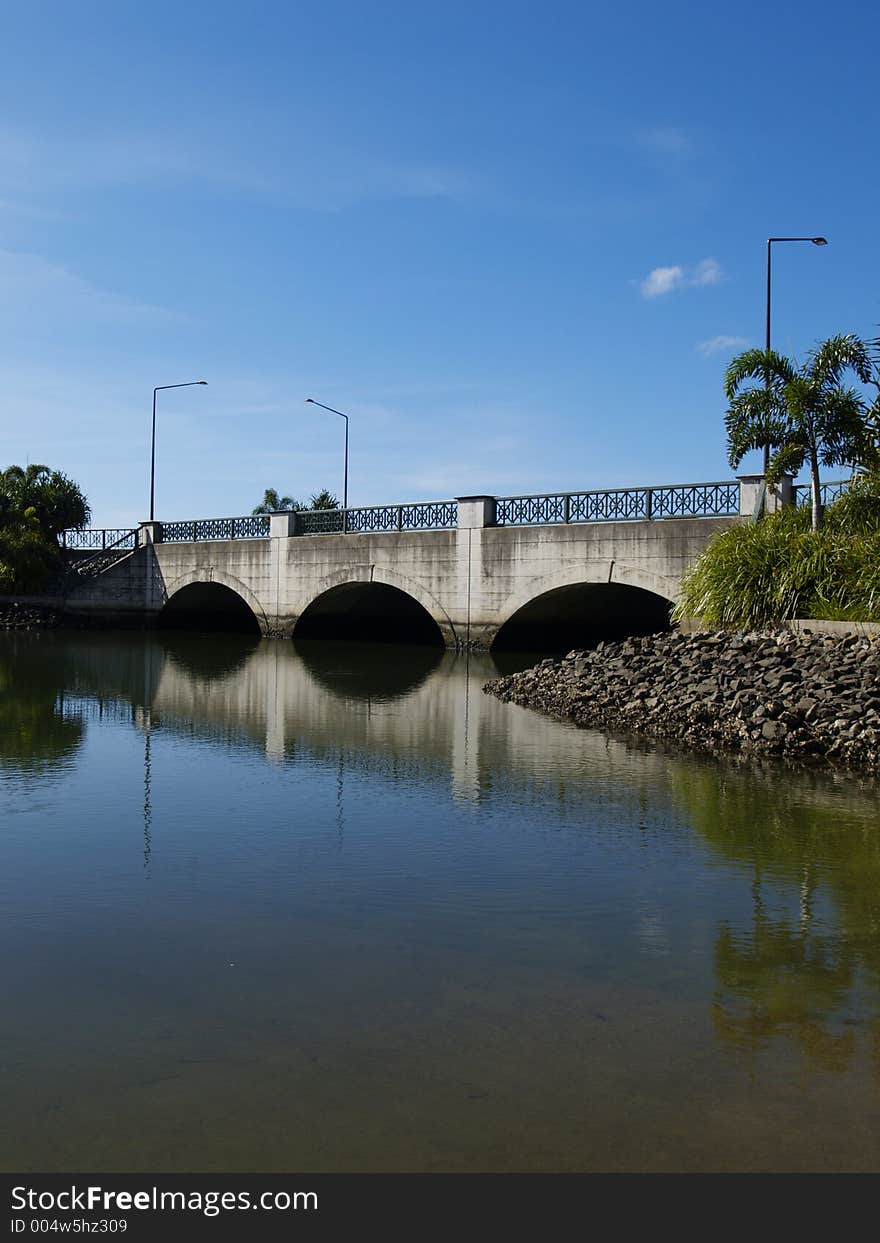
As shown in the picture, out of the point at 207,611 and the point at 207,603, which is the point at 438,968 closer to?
the point at 207,603

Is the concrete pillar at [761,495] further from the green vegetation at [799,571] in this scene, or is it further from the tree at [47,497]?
the tree at [47,497]

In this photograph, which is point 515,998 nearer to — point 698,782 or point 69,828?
point 69,828

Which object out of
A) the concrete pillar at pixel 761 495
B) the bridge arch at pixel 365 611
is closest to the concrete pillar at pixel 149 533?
the bridge arch at pixel 365 611

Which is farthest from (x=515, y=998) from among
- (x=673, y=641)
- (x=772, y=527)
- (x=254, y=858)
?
(x=772, y=527)

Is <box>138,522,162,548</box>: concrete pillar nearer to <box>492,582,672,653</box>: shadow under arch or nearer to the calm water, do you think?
<box>492,582,672,653</box>: shadow under arch

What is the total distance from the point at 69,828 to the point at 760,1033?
5.98 metres

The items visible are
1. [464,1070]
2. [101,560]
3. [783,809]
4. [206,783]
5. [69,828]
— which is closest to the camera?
[464,1070]

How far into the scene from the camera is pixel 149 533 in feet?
144

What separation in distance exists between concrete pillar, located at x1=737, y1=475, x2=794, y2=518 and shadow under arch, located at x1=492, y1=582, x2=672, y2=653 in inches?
186

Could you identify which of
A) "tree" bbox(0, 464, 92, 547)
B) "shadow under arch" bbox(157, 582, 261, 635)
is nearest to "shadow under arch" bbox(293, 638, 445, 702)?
"shadow under arch" bbox(157, 582, 261, 635)

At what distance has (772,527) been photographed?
810 inches

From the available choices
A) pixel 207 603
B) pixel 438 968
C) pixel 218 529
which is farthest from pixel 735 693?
pixel 207 603

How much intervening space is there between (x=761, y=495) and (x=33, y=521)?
116ft

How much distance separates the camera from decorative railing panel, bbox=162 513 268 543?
38.6 metres
